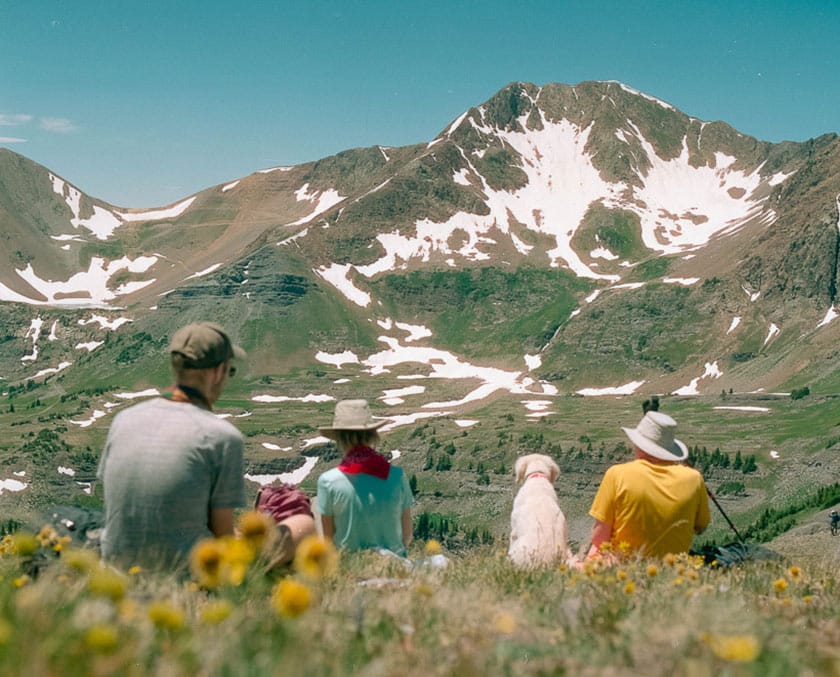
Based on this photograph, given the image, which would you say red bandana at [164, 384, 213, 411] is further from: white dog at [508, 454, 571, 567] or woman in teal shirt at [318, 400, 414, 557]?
white dog at [508, 454, 571, 567]

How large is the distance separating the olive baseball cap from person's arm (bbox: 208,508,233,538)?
1.15 m

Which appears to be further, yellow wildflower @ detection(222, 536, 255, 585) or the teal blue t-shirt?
the teal blue t-shirt

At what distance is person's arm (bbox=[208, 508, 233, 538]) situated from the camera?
588cm

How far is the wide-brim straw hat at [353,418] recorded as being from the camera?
9.30 meters

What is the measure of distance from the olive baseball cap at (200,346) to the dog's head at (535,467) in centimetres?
498

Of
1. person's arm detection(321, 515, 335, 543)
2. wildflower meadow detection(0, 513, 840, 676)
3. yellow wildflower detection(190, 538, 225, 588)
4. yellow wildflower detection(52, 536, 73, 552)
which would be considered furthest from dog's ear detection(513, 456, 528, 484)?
yellow wildflower detection(190, 538, 225, 588)

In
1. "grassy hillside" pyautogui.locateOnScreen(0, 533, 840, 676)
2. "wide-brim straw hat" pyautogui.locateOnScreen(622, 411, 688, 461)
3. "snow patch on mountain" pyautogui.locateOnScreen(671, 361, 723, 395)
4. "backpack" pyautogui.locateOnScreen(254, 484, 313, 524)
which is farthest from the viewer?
"snow patch on mountain" pyautogui.locateOnScreen(671, 361, 723, 395)

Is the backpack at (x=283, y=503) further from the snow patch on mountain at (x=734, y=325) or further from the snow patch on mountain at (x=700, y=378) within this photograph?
the snow patch on mountain at (x=734, y=325)

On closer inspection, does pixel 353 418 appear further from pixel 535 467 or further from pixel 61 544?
pixel 61 544

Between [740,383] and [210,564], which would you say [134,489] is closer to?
[210,564]

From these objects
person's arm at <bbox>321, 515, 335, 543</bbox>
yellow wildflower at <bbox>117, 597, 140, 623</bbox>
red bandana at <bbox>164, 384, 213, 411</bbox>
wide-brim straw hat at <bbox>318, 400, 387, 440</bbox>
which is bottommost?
person's arm at <bbox>321, 515, 335, 543</bbox>

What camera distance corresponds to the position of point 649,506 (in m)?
8.91

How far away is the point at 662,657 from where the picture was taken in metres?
3.20

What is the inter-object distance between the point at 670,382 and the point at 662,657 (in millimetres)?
203150
